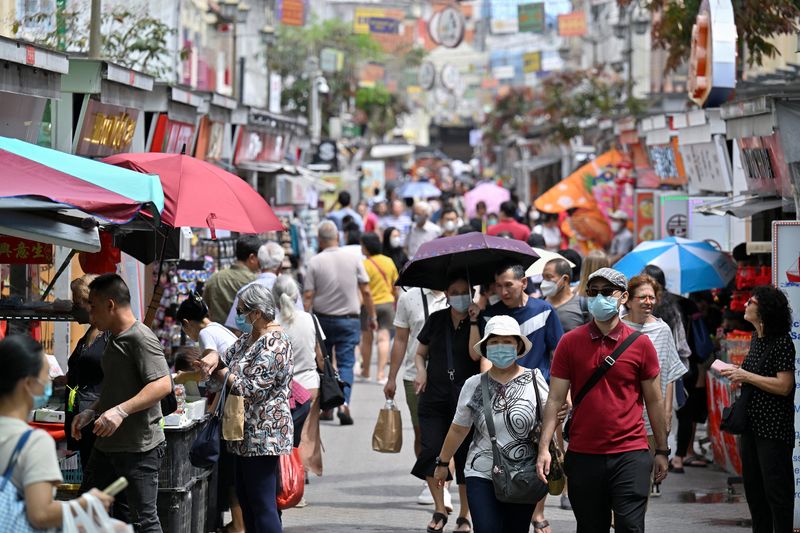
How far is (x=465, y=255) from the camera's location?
28.8ft

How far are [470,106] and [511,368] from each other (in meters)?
110

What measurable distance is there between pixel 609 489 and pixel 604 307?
0.95 metres

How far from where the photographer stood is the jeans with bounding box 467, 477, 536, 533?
22.7 ft

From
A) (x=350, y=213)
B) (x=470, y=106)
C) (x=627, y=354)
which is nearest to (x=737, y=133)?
(x=627, y=354)

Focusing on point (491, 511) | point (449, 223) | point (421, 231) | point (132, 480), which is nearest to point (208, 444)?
point (132, 480)

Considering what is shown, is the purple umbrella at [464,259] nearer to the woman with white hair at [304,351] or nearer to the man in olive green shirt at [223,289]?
the woman with white hair at [304,351]

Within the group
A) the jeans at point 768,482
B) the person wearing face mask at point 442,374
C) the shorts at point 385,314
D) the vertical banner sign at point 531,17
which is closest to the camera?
the jeans at point 768,482

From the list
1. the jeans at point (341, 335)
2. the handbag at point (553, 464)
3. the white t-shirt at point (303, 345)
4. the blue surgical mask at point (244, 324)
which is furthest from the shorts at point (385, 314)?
the handbag at point (553, 464)

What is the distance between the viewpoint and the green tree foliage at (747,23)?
14.4 metres

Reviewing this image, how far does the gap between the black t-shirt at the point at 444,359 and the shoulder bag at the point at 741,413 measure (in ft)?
5.45

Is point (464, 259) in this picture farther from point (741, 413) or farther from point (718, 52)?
point (718, 52)

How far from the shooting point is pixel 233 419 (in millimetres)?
7418

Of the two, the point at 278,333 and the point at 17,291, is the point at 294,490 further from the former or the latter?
the point at 17,291

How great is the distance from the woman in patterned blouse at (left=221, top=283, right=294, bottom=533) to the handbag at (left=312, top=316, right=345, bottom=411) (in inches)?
79.3
